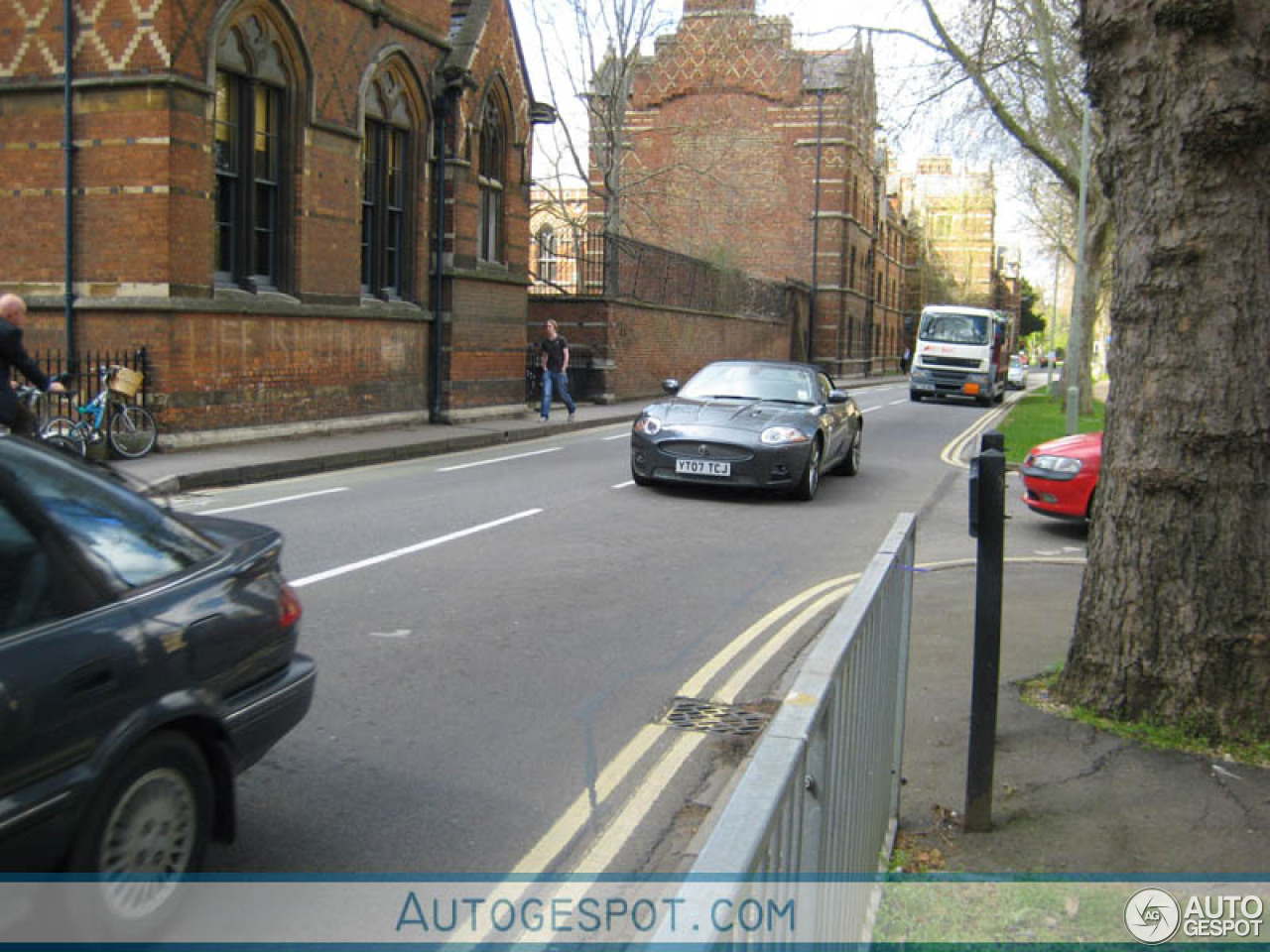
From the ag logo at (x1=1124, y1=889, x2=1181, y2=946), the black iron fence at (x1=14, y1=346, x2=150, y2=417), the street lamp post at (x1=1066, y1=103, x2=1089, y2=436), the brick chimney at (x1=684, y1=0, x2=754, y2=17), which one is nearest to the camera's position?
the ag logo at (x1=1124, y1=889, x2=1181, y2=946)

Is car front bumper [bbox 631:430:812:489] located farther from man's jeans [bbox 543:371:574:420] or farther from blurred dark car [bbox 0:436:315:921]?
man's jeans [bbox 543:371:574:420]

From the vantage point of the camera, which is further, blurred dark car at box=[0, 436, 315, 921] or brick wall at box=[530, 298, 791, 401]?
brick wall at box=[530, 298, 791, 401]

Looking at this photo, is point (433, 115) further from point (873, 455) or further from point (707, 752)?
point (707, 752)

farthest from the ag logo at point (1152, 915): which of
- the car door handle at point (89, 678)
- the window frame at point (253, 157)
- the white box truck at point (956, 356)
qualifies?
the white box truck at point (956, 356)

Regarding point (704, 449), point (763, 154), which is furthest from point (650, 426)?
point (763, 154)

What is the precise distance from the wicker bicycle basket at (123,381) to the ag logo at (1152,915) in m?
12.9

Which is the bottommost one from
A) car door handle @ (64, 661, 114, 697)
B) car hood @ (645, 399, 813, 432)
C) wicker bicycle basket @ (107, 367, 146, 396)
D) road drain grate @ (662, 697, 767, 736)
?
road drain grate @ (662, 697, 767, 736)

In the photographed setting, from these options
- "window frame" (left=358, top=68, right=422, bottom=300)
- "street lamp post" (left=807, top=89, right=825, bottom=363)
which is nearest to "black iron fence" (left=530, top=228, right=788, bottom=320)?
"window frame" (left=358, top=68, right=422, bottom=300)

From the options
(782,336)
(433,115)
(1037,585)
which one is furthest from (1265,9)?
(782,336)

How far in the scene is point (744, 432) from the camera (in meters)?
12.4

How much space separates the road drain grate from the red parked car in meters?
6.36

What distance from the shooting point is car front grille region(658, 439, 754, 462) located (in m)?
12.2

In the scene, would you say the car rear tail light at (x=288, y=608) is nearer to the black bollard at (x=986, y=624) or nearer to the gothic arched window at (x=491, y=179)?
the black bollard at (x=986, y=624)

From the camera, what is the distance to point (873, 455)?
19.0m
